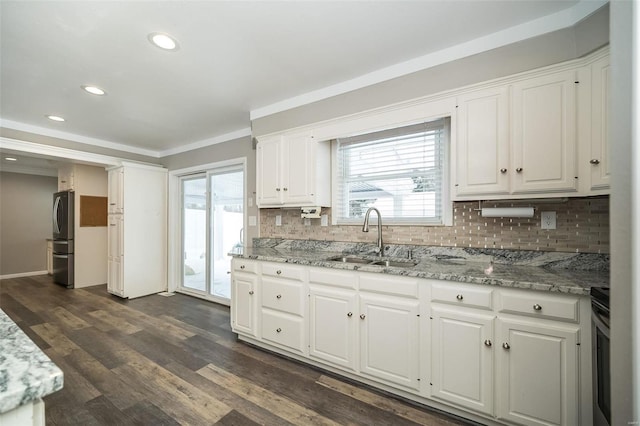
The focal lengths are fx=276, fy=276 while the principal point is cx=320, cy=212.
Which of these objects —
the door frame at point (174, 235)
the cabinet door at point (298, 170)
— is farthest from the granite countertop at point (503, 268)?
the door frame at point (174, 235)

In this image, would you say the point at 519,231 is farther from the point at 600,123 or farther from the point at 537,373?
the point at 537,373

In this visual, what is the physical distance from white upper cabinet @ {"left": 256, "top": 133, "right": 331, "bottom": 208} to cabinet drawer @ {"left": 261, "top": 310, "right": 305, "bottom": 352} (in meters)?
1.09

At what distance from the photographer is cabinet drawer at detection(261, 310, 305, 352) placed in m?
2.37

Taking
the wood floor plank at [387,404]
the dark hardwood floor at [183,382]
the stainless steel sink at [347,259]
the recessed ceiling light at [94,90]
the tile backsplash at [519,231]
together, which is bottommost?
the dark hardwood floor at [183,382]

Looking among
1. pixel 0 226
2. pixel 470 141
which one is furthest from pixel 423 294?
pixel 0 226

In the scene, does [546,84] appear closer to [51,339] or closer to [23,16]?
[23,16]

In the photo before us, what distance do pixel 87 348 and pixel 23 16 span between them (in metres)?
2.77

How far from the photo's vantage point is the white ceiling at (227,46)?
1.70m

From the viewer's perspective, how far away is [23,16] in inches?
68.0

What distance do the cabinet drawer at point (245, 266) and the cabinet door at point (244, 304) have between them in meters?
Answer: 0.05

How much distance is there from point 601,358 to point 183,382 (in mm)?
2623

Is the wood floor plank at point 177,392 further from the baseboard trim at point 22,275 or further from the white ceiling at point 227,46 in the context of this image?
the baseboard trim at point 22,275

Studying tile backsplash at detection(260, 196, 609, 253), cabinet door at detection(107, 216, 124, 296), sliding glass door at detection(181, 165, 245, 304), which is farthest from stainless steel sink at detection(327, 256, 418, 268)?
cabinet door at detection(107, 216, 124, 296)

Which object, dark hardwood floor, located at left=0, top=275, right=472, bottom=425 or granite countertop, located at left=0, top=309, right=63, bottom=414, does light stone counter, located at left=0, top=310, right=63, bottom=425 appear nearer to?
granite countertop, located at left=0, top=309, right=63, bottom=414
